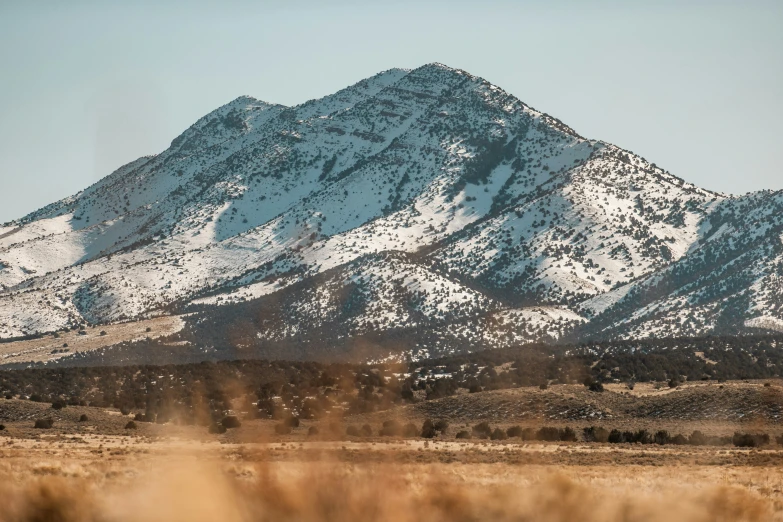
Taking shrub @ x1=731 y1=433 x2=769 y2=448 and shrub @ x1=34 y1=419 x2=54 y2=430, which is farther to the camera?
shrub @ x1=34 y1=419 x2=54 y2=430

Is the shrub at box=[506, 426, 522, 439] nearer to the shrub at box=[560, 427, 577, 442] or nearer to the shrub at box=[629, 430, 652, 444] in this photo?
the shrub at box=[560, 427, 577, 442]

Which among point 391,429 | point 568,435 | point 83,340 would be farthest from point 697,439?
point 83,340

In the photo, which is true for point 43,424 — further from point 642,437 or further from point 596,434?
point 642,437

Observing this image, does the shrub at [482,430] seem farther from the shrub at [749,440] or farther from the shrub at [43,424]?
the shrub at [43,424]

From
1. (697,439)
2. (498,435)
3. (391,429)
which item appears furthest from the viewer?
(391,429)

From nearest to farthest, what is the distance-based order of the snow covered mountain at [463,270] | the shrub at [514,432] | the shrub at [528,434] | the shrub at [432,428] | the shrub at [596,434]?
the shrub at [596,434], the shrub at [528,434], the shrub at [432,428], the shrub at [514,432], the snow covered mountain at [463,270]

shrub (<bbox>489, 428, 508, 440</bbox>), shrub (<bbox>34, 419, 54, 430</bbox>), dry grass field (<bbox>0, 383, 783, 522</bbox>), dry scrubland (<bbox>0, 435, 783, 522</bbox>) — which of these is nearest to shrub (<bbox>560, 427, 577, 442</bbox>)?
shrub (<bbox>489, 428, 508, 440</bbox>)

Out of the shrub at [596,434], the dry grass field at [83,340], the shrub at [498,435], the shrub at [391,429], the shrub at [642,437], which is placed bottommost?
the shrub at [642,437]

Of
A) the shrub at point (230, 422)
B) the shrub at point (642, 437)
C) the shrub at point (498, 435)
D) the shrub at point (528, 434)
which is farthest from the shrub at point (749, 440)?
the shrub at point (230, 422)

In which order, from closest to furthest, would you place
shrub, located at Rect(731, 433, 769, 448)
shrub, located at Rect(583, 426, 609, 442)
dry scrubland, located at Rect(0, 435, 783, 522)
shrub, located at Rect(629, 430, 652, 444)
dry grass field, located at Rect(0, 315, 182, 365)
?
1. dry scrubland, located at Rect(0, 435, 783, 522)
2. shrub, located at Rect(731, 433, 769, 448)
3. shrub, located at Rect(629, 430, 652, 444)
4. shrub, located at Rect(583, 426, 609, 442)
5. dry grass field, located at Rect(0, 315, 182, 365)

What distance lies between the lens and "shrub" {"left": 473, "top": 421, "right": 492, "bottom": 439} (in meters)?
51.0

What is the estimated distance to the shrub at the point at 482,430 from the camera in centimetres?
5097

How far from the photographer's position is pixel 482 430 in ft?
171

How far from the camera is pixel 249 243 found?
186500 millimetres
